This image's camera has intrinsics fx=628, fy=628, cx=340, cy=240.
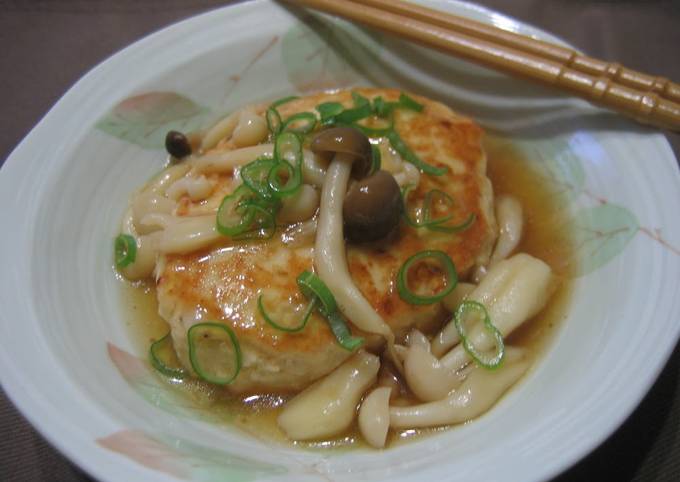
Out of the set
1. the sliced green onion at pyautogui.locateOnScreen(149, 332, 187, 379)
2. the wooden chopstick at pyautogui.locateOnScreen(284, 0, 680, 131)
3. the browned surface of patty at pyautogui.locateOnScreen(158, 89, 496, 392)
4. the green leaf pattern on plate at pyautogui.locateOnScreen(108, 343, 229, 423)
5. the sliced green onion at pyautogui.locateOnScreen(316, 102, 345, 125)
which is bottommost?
the sliced green onion at pyautogui.locateOnScreen(149, 332, 187, 379)

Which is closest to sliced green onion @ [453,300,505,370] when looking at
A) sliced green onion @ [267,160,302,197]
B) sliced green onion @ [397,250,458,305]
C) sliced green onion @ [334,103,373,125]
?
sliced green onion @ [397,250,458,305]

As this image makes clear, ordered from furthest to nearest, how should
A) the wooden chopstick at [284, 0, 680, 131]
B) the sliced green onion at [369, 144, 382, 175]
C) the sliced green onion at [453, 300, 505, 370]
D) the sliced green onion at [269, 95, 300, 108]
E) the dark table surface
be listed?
the dark table surface → the sliced green onion at [269, 95, 300, 108] → the wooden chopstick at [284, 0, 680, 131] → the sliced green onion at [369, 144, 382, 175] → the sliced green onion at [453, 300, 505, 370]

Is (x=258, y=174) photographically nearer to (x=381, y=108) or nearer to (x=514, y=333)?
(x=381, y=108)

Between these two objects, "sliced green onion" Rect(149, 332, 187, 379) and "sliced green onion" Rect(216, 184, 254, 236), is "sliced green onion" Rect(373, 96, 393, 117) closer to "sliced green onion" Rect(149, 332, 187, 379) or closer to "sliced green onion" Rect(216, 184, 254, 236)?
"sliced green onion" Rect(216, 184, 254, 236)

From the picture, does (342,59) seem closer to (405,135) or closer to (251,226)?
(405,135)

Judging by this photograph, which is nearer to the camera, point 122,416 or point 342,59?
point 122,416

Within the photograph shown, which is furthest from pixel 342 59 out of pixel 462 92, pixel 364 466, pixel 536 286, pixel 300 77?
pixel 364 466

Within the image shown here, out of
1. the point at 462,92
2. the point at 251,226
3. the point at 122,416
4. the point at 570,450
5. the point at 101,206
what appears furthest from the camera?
the point at 462,92
